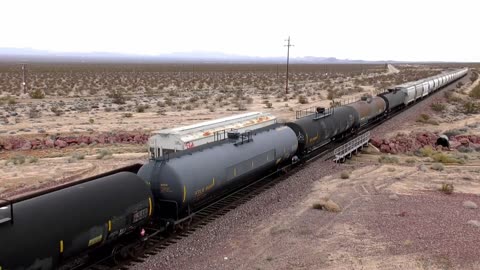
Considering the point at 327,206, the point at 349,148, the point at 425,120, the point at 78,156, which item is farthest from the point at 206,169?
the point at 425,120

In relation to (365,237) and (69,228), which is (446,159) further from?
(69,228)

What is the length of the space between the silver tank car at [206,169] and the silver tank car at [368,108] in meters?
15.3

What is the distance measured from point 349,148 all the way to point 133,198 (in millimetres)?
19363

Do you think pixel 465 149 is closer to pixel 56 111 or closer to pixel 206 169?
pixel 206 169

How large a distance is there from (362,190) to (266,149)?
558 centimetres

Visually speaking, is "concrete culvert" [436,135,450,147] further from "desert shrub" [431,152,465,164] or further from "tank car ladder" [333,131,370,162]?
"tank car ladder" [333,131,370,162]

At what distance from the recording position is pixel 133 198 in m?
12.9

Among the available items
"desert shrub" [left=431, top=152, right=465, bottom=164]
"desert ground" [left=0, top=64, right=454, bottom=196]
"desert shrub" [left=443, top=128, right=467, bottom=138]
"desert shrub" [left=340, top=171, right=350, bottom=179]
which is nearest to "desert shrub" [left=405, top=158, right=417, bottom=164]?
"desert shrub" [left=431, top=152, right=465, bottom=164]

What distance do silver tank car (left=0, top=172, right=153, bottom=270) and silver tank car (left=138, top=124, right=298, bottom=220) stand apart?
3.67ft

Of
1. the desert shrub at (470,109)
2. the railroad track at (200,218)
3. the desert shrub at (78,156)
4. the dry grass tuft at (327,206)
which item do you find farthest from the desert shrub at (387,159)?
the desert shrub at (470,109)

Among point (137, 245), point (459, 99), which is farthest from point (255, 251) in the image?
point (459, 99)

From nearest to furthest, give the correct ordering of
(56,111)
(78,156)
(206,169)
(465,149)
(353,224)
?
1. (206,169)
2. (353,224)
3. (78,156)
4. (465,149)
5. (56,111)

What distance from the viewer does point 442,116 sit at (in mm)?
50438

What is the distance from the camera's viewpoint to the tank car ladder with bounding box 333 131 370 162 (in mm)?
27519
